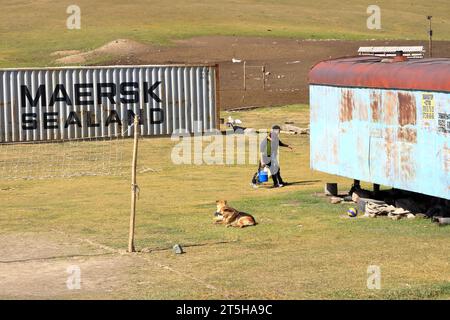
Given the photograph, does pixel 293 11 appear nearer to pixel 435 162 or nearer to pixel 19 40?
pixel 19 40

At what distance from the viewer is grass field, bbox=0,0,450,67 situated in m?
83.2

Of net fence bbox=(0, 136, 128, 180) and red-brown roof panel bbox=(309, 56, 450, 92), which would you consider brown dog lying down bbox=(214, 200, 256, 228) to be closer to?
red-brown roof panel bbox=(309, 56, 450, 92)

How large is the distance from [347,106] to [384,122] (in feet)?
5.68

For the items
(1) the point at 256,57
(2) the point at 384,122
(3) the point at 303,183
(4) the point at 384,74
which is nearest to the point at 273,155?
(3) the point at 303,183

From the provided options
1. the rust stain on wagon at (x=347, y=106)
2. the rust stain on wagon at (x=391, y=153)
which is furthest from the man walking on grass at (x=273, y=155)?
the rust stain on wagon at (x=391, y=153)

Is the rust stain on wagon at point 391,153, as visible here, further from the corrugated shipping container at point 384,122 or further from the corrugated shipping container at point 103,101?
the corrugated shipping container at point 103,101

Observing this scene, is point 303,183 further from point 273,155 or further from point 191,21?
point 191,21

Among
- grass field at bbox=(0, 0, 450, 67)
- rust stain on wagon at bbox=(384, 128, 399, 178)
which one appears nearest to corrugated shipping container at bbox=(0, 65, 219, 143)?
rust stain on wagon at bbox=(384, 128, 399, 178)

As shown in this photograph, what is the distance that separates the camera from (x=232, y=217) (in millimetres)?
22094

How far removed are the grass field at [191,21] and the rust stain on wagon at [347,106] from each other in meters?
51.4

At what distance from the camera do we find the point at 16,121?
40.1m

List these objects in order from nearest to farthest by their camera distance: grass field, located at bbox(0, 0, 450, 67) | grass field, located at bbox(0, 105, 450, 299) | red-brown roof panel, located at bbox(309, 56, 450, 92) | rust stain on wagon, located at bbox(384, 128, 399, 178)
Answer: grass field, located at bbox(0, 105, 450, 299), red-brown roof panel, located at bbox(309, 56, 450, 92), rust stain on wagon, located at bbox(384, 128, 399, 178), grass field, located at bbox(0, 0, 450, 67)

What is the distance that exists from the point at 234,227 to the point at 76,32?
67.5 metres

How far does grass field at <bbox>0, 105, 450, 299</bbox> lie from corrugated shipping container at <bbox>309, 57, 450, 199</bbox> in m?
1.01
